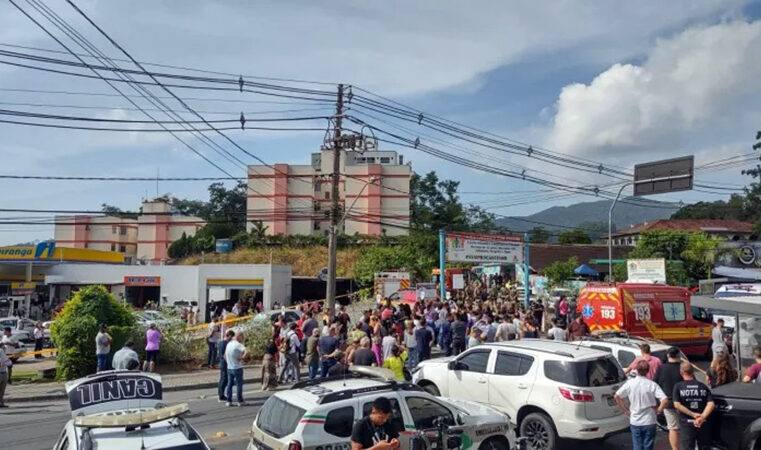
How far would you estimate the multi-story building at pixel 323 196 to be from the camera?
271 feet

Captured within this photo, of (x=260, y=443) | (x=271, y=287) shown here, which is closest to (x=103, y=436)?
(x=260, y=443)

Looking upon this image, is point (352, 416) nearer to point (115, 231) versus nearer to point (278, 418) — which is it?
point (278, 418)

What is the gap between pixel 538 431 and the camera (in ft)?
32.7

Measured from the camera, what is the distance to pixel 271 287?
141 ft

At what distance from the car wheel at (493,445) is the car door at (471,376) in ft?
6.03

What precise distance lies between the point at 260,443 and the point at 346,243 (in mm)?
65954

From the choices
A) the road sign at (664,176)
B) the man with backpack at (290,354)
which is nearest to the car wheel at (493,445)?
the man with backpack at (290,354)

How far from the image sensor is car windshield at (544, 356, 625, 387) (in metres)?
9.71

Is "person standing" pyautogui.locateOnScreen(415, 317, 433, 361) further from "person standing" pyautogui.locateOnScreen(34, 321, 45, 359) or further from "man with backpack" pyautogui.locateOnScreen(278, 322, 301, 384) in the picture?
"person standing" pyautogui.locateOnScreen(34, 321, 45, 359)

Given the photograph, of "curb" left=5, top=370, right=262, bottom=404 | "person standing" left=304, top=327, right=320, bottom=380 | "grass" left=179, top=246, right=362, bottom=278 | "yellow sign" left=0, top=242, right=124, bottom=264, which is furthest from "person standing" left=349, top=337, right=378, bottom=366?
"grass" left=179, top=246, right=362, bottom=278

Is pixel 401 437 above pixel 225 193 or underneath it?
underneath

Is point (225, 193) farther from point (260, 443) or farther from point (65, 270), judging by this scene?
point (260, 443)

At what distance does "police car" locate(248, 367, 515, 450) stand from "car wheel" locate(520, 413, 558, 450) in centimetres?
113

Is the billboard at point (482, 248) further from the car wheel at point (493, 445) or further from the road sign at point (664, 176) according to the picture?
the car wheel at point (493, 445)
